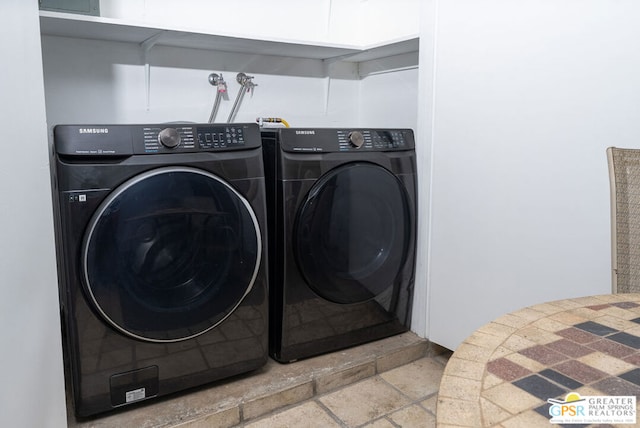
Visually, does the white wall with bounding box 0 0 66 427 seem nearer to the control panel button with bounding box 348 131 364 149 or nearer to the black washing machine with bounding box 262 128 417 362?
the black washing machine with bounding box 262 128 417 362

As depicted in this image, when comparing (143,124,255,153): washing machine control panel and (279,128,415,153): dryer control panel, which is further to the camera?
(279,128,415,153): dryer control panel

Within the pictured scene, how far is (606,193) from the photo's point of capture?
1.64m

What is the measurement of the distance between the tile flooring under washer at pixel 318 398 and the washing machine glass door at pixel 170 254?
27 centimetres

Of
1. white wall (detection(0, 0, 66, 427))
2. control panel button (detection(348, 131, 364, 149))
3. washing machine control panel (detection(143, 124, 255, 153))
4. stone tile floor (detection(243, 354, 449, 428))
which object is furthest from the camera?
control panel button (detection(348, 131, 364, 149))

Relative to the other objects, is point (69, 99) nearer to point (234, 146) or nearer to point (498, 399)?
point (234, 146)

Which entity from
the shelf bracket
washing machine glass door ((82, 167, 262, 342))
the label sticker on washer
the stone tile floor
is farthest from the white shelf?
the stone tile floor

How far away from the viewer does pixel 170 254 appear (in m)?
1.74

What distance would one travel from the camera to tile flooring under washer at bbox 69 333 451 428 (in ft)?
5.88

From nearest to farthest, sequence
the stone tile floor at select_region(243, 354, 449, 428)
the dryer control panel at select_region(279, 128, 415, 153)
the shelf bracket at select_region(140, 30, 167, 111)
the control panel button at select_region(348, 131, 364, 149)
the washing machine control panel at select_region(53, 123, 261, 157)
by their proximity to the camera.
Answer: the washing machine control panel at select_region(53, 123, 261, 157)
the stone tile floor at select_region(243, 354, 449, 428)
the dryer control panel at select_region(279, 128, 415, 153)
the control panel button at select_region(348, 131, 364, 149)
the shelf bracket at select_region(140, 30, 167, 111)

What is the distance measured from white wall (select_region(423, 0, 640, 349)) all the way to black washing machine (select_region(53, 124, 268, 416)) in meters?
0.82

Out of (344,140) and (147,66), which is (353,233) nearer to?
(344,140)

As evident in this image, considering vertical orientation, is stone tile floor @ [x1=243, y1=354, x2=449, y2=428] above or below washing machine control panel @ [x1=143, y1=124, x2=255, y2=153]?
below

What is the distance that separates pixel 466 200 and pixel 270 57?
134cm

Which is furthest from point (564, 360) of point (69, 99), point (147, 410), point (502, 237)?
point (69, 99)
